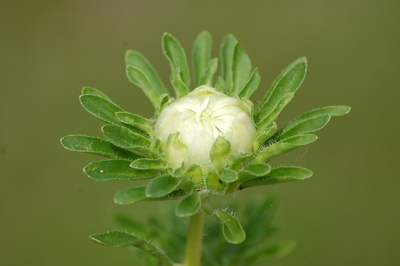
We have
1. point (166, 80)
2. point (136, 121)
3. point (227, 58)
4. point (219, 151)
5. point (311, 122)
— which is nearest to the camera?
point (219, 151)

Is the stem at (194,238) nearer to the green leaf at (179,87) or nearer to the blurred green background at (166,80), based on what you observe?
the green leaf at (179,87)

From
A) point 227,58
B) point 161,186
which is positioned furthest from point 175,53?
point 161,186

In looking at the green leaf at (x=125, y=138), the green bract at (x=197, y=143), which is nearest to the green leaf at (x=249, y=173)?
the green bract at (x=197, y=143)

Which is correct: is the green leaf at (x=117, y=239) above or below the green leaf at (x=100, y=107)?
below

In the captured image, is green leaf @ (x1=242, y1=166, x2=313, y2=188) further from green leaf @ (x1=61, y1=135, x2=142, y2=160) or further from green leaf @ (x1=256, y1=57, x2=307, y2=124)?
green leaf @ (x1=61, y1=135, x2=142, y2=160)

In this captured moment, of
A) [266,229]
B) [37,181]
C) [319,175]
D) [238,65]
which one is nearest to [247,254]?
[266,229]

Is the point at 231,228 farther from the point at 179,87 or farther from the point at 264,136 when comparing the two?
the point at 179,87
